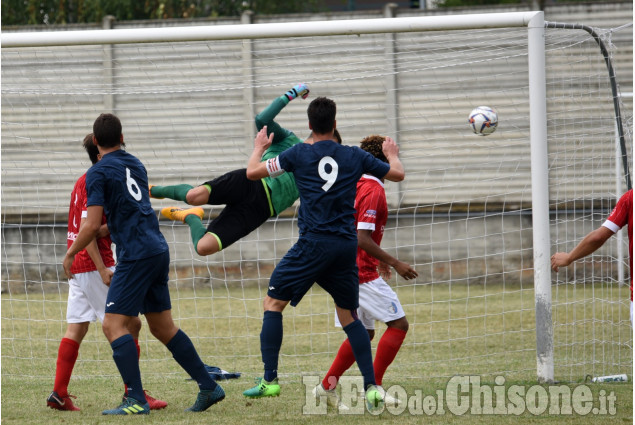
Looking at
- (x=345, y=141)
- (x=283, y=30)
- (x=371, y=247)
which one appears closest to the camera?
(x=371, y=247)

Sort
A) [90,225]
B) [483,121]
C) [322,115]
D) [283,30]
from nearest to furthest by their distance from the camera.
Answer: [90,225], [322,115], [283,30], [483,121]

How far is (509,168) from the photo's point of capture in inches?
549

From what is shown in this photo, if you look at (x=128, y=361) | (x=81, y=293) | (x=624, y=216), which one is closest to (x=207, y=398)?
(x=128, y=361)

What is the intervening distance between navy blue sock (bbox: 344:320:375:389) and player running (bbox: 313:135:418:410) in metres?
0.30

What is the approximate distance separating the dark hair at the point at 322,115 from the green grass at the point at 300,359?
185cm

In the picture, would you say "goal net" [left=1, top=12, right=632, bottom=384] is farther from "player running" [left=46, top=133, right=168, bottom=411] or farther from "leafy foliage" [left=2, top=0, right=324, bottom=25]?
"leafy foliage" [left=2, top=0, right=324, bottom=25]

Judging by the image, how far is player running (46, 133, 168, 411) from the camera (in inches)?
232

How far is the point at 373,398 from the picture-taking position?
17.7 ft

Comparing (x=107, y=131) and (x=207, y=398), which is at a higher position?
(x=107, y=131)

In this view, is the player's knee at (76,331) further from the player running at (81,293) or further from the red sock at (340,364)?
the red sock at (340,364)

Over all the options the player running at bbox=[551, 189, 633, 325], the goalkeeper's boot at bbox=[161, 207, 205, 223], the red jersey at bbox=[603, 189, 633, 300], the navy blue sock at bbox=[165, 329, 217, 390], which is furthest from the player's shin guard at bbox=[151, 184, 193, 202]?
the red jersey at bbox=[603, 189, 633, 300]

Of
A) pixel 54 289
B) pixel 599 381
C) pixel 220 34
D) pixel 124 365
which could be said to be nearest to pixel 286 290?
pixel 124 365

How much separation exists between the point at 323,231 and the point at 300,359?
3.13 meters

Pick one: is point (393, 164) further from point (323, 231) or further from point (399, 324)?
point (399, 324)
